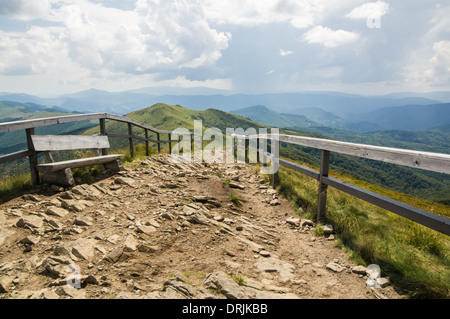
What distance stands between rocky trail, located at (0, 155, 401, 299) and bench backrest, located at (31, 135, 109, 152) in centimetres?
109

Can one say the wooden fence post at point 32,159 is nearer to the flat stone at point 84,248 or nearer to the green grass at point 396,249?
the flat stone at point 84,248

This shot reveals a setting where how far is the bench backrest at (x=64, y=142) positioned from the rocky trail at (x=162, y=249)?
1.09 meters

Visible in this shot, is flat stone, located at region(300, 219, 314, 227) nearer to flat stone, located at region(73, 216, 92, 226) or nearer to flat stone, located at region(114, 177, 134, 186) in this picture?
flat stone, located at region(73, 216, 92, 226)

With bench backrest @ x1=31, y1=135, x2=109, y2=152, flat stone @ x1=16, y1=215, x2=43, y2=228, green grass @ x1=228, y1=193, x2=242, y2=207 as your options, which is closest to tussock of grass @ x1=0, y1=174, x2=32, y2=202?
bench backrest @ x1=31, y1=135, x2=109, y2=152

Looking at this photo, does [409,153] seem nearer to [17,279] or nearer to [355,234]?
[355,234]

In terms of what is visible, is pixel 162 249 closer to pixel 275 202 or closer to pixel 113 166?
pixel 275 202

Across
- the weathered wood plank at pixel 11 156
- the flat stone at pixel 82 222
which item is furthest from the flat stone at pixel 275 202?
the weathered wood plank at pixel 11 156

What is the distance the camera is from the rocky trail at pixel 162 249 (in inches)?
121

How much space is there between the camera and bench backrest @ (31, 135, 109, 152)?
239 inches

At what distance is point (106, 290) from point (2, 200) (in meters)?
4.21

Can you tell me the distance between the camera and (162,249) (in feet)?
13.4

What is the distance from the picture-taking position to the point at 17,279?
10.1 ft

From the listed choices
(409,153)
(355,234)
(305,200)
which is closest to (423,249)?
(355,234)

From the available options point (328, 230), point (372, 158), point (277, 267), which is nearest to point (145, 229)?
point (277, 267)
